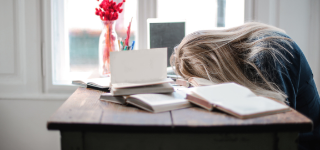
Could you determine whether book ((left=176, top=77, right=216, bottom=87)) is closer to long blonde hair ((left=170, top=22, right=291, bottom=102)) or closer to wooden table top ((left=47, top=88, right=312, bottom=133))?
long blonde hair ((left=170, top=22, right=291, bottom=102))

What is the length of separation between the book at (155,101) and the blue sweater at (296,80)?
0.97 ft

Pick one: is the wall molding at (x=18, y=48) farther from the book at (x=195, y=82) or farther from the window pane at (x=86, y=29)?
the book at (x=195, y=82)

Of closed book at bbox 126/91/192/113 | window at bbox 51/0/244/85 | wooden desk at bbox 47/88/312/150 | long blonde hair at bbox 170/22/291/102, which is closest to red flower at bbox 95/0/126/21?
window at bbox 51/0/244/85

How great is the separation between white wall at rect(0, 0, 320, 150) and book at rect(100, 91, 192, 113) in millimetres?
1036

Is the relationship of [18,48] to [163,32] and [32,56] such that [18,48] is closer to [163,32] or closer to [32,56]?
[32,56]

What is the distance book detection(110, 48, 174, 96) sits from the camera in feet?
2.79

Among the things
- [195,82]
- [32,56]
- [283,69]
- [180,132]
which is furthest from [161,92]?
[32,56]

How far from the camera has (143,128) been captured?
631 millimetres

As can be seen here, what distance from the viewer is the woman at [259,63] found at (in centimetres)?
90

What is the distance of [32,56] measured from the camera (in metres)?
1.74

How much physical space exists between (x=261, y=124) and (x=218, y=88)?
8.0 inches

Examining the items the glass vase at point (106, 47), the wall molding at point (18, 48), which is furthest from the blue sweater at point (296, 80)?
the wall molding at point (18, 48)

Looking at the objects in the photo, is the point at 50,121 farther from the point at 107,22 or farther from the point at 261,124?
the point at 107,22

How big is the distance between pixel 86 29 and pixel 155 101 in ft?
4.06
